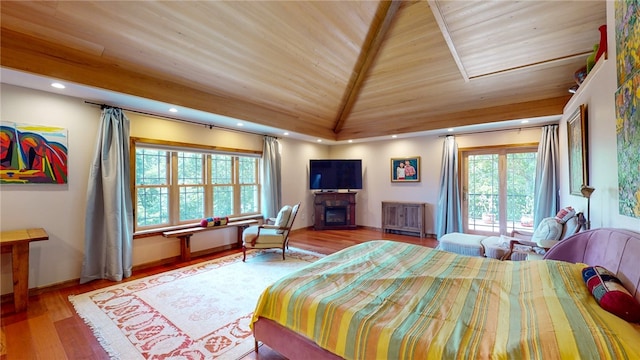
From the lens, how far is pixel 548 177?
446cm

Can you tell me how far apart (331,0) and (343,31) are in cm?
61

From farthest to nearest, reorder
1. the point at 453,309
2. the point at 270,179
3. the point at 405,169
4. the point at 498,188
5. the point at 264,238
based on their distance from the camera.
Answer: the point at 405,169, the point at 270,179, the point at 498,188, the point at 264,238, the point at 453,309

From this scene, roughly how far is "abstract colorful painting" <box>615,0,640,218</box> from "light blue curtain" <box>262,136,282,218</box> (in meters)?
5.01

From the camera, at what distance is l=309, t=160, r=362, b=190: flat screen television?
6637 mm

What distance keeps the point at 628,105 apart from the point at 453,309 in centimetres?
174

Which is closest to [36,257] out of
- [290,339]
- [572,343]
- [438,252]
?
[290,339]

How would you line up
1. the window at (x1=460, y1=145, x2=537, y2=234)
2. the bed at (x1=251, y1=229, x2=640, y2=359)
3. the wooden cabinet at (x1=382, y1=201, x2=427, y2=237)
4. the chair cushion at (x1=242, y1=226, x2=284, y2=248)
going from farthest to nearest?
the wooden cabinet at (x1=382, y1=201, x2=427, y2=237) → the window at (x1=460, y1=145, x2=537, y2=234) → the chair cushion at (x1=242, y1=226, x2=284, y2=248) → the bed at (x1=251, y1=229, x2=640, y2=359)

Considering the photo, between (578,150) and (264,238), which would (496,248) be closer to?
(578,150)

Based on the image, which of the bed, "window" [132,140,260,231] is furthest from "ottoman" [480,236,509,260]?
"window" [132,140,260,231]

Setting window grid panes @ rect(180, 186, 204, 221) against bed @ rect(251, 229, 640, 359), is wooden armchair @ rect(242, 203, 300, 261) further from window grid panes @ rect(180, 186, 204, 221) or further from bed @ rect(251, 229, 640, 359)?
bed @ rect(251, 229, 640, 359)

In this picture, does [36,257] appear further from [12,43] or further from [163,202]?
[12,43]

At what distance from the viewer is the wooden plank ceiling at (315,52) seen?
2.61m

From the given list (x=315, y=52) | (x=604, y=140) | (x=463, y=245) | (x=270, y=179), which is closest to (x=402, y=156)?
(x=463, y=245)

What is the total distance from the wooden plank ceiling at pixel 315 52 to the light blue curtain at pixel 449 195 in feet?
2.34
